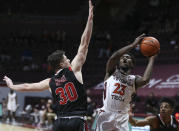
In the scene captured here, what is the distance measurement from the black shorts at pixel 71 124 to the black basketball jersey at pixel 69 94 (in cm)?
7

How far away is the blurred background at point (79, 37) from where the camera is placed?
15093 millimetres

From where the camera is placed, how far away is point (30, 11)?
896 inches

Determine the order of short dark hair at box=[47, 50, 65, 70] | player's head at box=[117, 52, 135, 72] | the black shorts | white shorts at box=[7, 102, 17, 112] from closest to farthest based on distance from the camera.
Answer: the black shorts < short dark hair at box=[47, 50, 65, 70] < player's head at box=[117, 52, 135, 72] < white shorts at box=[7, 102, 17, 112]

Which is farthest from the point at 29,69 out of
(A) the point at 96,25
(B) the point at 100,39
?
(A) the point at 96,25

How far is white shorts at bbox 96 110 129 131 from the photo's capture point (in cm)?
427

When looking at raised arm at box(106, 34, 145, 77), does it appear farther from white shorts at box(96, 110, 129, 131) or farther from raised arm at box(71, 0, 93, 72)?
white shorts at box(96, 110, 129, 131)

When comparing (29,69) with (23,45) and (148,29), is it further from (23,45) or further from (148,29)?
(148,29)

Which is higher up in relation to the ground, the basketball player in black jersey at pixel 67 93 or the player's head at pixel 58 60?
the player's head at pixel 58 60

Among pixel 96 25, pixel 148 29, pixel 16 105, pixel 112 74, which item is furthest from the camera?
pixel 96 25

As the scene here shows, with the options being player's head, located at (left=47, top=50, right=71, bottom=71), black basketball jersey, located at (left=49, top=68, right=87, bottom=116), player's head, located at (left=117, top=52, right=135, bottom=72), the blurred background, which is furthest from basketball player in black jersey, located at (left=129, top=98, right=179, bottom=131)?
the blurred background

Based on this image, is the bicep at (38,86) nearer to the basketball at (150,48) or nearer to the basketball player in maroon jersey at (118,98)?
the basketball player in maroon jersey at (118,98)

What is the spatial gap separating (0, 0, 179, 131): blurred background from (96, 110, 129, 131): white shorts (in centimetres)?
889

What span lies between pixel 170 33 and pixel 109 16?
584 cm

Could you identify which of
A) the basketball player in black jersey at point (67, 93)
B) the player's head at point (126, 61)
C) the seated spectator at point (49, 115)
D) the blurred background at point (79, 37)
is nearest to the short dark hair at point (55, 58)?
the basketball player in black jersey at point (67, 93)
